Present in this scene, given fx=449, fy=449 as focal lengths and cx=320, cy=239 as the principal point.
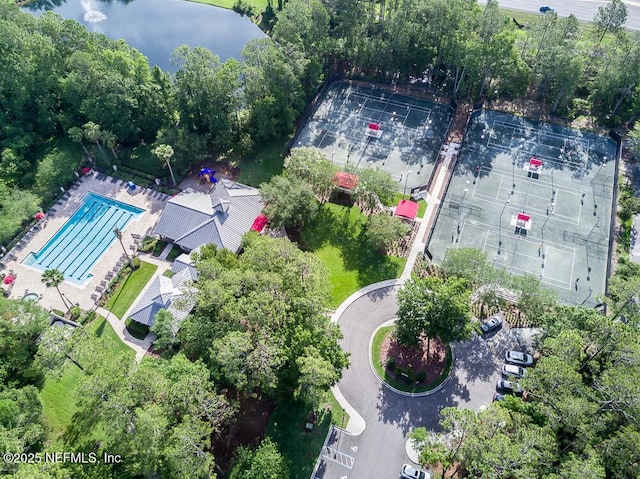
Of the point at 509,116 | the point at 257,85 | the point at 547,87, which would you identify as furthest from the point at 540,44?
the point at 257,85

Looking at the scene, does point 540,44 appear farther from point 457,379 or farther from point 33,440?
point 33,440

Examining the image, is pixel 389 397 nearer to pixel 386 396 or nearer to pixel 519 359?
pixel 386 396

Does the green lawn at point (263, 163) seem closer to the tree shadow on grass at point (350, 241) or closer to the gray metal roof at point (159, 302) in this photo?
the tree shadow on grass at point (350, 241)

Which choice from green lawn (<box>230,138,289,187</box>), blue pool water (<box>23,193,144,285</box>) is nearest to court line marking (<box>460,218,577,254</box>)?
green lawn (<box>230,138,289,187</box>)

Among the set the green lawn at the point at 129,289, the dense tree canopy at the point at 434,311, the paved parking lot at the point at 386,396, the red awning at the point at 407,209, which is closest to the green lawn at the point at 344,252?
the paved parking lot at the point at 386,396

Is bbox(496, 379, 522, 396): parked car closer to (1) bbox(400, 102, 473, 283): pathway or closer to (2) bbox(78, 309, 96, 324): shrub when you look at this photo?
(1) bbox(400, 102, 473, 283): pathway
